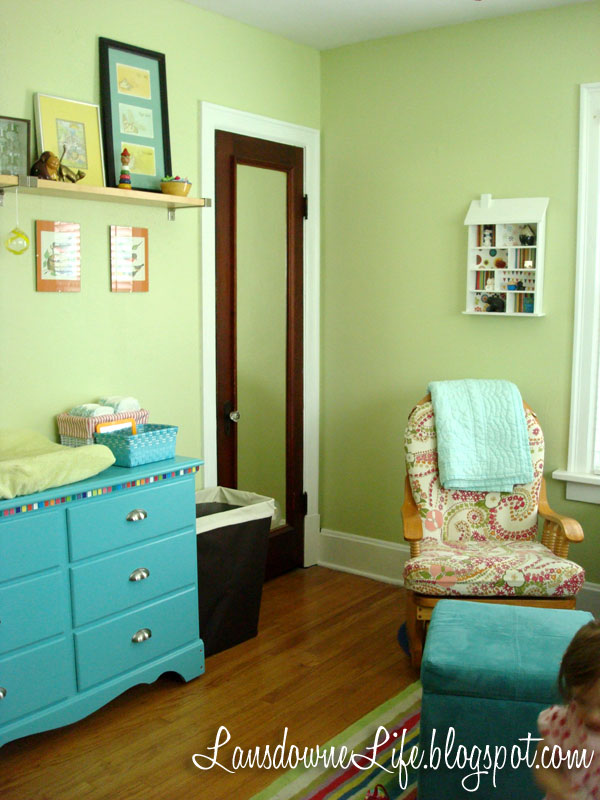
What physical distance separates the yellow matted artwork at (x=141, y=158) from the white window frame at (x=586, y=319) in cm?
174

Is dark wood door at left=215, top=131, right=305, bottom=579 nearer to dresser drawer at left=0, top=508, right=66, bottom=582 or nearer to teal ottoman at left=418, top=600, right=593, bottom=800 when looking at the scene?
dresser drawer at left=0, top=508, right=66, bottom=582

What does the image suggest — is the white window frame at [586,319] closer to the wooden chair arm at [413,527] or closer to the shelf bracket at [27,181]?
the wooden chair arm at [413,527]

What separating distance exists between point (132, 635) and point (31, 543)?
56 centimetres

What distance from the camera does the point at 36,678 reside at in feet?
8.37

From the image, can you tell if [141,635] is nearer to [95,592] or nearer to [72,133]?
[95,592]

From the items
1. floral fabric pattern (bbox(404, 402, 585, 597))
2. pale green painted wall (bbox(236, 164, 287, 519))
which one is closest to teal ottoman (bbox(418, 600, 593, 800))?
floral fabric pattern (bbox(404, 402, 585, 597))

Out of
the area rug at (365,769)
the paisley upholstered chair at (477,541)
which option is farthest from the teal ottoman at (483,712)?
the paisley upholstered chair at (477,541)

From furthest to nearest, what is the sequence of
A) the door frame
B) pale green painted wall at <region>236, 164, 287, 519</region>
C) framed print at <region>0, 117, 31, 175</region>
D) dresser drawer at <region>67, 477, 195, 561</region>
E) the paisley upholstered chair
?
pale green painted wall at <region>236, 164, 287, 519</region>, the door frame, the paisley upholstered chair, framed print at <region>0, 117, 31, 175</region>, dresser drawer at <region>67, 477, 195, 561</region>

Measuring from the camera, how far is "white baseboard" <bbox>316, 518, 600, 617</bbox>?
414 centimetres

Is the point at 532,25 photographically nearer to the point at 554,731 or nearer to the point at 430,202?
the point at 430,202

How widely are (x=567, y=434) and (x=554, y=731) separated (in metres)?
2.08

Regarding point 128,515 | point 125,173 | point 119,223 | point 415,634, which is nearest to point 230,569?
point 128,515

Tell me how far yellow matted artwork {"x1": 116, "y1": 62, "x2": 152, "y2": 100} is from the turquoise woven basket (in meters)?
1.31

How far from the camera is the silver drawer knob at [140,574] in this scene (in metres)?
2.84
